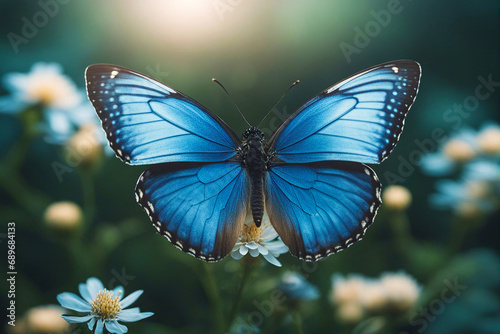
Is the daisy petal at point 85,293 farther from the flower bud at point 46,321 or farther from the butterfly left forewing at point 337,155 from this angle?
the butterfly left forewing at point 337,155

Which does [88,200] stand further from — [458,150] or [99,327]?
[458,150]

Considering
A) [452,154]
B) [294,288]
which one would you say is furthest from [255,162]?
[452,154]

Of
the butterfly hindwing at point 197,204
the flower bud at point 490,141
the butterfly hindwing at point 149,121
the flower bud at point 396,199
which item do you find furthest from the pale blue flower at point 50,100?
the flower bud at point 490,141

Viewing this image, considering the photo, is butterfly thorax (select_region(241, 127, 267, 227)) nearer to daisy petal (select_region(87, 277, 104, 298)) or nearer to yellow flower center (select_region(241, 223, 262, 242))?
yellow flower center (select_region(241, 223, 262, 242))

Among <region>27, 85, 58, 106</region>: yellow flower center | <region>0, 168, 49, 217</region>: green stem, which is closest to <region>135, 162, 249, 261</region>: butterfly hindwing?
<region>0, 168, 49, 217</region>: green stem

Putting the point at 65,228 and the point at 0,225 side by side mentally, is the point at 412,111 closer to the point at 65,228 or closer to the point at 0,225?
the point at 65,228

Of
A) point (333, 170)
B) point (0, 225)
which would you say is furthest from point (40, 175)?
point (333, 170)

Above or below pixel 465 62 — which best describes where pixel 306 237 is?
below
